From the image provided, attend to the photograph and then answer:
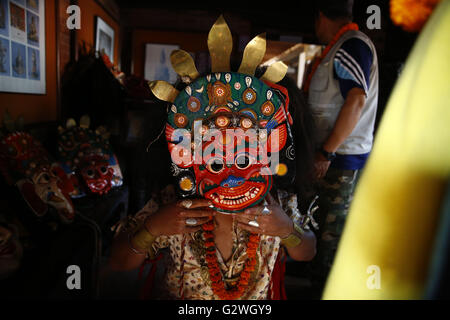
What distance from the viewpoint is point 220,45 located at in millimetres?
626

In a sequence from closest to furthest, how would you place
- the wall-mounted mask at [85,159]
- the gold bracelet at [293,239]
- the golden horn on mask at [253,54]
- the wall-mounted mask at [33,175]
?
the golden horn on mask at [253,54] < the gold bracelet at [293,239] < the wall-mounted mask at [33,175] < the wall-mounted mask at [85,159]

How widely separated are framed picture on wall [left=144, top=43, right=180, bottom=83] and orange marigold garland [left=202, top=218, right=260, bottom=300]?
395 mm

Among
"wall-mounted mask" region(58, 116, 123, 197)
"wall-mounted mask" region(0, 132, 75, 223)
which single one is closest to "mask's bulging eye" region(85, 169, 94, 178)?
"wall-mounted mask" region(58, 116, 123, 197)

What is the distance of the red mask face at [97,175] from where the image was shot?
181 centimetres

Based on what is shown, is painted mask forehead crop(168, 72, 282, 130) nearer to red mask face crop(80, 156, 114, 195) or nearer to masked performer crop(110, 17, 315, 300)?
masked performer crop(110, 17, 315, 300)

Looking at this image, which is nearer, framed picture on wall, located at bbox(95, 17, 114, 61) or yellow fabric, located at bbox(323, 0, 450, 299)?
yellow fabric, located at bbox(323, 0, 450, 299)

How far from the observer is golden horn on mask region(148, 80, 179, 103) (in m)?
0.65

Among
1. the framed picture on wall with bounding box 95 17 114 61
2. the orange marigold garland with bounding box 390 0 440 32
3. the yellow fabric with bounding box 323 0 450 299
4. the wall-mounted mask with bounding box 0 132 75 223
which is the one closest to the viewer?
the yellow fabric with bounding box 323 0 450 299

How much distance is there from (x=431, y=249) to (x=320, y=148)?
0.96 m

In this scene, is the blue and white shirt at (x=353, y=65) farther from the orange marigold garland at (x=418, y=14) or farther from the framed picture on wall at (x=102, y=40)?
the framed picture on wall at (x=102, y=40)

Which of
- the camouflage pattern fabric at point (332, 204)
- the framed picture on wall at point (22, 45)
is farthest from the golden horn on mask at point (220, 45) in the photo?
the framed picture on wall at point (22, 45)

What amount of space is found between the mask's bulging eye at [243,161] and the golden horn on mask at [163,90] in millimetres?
191
